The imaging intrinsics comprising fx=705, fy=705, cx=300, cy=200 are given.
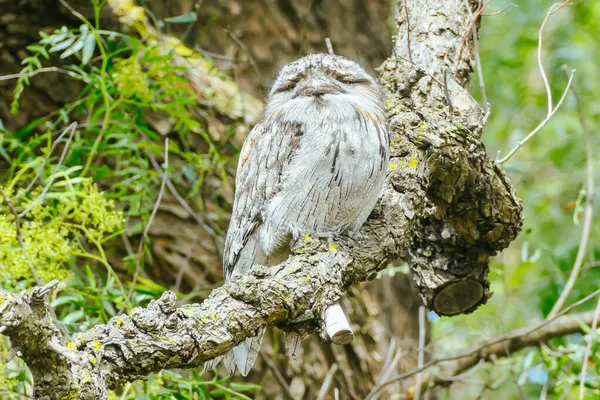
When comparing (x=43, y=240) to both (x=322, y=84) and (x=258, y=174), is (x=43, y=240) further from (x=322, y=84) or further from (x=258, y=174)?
(x=322, y=84)

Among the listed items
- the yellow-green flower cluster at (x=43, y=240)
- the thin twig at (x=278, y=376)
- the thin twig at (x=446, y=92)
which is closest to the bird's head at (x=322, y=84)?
the thin twig at (x=446, y=92)

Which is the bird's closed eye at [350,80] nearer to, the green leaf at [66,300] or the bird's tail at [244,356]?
the bird's tail at [244,356]

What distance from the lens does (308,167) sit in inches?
98.8

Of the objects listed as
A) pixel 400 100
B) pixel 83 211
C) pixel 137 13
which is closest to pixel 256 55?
pixel 137 13

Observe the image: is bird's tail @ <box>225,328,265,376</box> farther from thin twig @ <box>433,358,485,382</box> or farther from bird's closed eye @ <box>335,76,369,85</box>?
thin twig @ <box>433,358,485,382</box>

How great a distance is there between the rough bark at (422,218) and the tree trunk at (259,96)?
539 mm

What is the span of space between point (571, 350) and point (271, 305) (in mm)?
2234

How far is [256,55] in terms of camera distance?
4.32m

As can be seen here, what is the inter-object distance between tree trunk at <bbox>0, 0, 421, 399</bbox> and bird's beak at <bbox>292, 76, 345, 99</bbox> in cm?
90

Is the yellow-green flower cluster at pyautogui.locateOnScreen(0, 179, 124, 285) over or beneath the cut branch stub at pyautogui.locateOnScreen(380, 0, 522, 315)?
beneath

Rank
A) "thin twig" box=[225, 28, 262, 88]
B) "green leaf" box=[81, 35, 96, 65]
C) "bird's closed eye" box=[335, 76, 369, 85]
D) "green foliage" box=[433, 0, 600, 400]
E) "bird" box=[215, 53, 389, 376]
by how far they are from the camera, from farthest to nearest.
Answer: "green foliage" box=[433, 0, 600, 400] < "thin twig" box=[225, 28, 262, 88] < "green leaf" box=[81, 35, 96, 65] < "bird's closed eye" box=[335, 76, 369, 85] < "bird" box=[215, 53, 389, 376]

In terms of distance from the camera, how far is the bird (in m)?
2.49

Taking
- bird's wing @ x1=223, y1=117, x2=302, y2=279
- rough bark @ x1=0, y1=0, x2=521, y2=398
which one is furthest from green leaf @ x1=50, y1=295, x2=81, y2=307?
rough bark @ x1=0, y1=0, x2=521, y2=398

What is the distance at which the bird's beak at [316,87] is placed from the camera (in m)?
2.68
